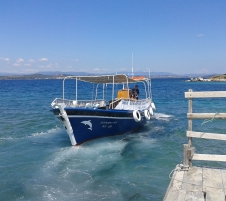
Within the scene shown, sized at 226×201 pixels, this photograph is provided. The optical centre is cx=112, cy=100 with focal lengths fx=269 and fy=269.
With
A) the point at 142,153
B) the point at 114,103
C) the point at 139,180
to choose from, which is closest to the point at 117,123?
the point at 114,103

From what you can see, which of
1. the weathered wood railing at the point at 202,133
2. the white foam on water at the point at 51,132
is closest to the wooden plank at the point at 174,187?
the weathered wood railing at the point at 202,133

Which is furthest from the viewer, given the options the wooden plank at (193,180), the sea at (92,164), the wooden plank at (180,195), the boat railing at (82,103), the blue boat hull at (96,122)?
the boat railing at (82,103)

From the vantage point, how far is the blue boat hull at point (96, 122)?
12927mm

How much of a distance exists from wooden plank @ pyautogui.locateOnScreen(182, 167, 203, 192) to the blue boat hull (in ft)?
23.6

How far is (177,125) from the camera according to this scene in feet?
62.6

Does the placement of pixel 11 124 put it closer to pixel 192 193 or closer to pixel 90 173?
pixel 90 173

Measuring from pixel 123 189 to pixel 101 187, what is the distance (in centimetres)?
72

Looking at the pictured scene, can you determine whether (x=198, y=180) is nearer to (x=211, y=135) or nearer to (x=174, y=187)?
(x=174, y=187)

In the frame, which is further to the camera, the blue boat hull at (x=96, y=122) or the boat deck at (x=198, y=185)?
the blue boat hull at (x=96, y=122)

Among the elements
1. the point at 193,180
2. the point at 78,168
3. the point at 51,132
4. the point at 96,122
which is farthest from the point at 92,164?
the point at 51,132

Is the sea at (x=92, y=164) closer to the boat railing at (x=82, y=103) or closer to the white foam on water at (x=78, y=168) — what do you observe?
the white foam on water at (x=78, y=168)

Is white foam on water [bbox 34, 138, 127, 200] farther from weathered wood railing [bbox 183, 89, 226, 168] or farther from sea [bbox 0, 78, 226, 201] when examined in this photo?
weathered wood railing [bbox 183, 89, 226, 168]

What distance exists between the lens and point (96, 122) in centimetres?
1357

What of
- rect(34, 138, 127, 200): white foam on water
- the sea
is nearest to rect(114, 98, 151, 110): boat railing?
the sea
